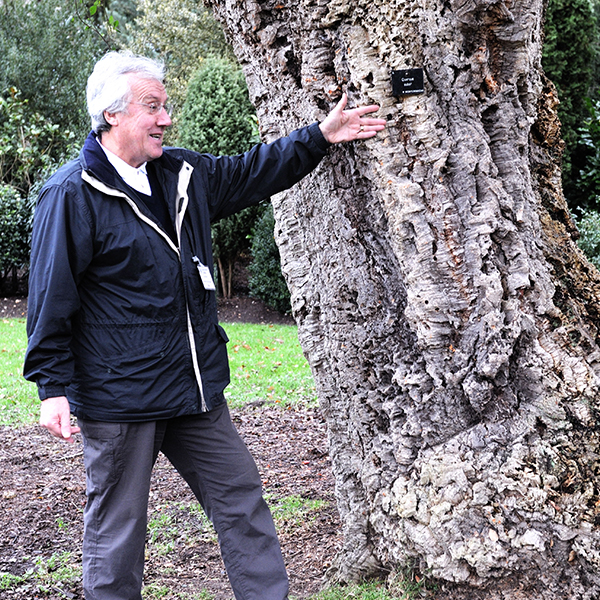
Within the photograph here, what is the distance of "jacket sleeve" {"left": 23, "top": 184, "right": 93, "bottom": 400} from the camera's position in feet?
8.46

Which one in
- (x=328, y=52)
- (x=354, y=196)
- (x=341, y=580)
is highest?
(x=328, y=52)

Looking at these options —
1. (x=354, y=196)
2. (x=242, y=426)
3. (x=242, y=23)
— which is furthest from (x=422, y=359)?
(x=242, y=426)

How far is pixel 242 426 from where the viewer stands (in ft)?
20.5

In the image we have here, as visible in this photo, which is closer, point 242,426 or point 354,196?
point 354,196

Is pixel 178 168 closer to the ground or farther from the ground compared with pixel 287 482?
farther from the ground

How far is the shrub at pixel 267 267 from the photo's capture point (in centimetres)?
1246

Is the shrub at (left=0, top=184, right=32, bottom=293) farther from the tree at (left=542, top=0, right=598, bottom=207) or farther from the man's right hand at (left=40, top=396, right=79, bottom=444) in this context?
the man's right hand at (left=40, top=396, right=79, bottom=444)

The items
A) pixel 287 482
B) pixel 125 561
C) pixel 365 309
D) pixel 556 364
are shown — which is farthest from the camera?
pixel 287 482

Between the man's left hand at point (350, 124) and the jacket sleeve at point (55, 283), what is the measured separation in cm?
104

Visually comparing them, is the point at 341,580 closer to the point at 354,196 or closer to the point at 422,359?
the point at 422,359

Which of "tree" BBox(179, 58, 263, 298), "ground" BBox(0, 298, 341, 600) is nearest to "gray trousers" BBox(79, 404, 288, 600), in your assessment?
"ground" BBox(0, 298, 341, 600)

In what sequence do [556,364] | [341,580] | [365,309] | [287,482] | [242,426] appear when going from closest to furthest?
[556,364] → [365,309] → [341,580] → [287,482] → [242,426]

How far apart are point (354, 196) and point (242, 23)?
961 mm

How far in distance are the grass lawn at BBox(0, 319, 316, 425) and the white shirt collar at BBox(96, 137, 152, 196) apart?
168 inches
